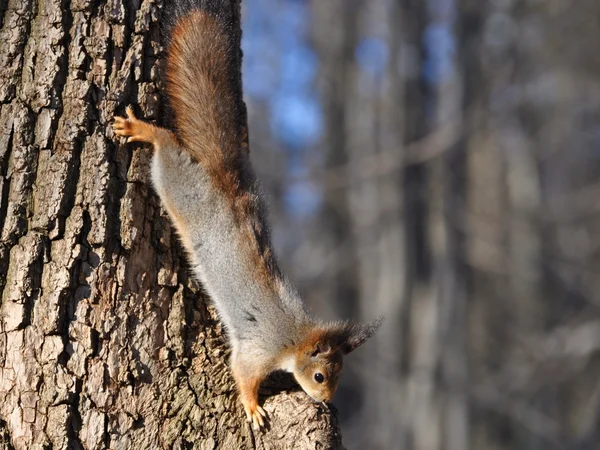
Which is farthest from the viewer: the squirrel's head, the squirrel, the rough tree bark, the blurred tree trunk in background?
the blurred tree trunk in background

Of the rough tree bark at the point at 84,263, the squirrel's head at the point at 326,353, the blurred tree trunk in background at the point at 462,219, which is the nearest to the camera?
the rough tree bark at the point at 84,263

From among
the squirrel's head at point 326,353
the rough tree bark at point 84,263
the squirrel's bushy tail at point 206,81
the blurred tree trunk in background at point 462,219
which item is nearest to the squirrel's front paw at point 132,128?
the rough tree bark at point 84,263

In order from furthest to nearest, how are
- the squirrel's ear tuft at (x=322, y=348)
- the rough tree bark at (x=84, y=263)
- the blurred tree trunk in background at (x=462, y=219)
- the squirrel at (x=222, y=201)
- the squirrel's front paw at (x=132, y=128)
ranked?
1. the blurred tree trunk in background at (x=462, y=219)
2. the squirrel's ear tuft at (x=322, y=348)
3. the squirrel at (x=222, y=201)
4. the squirrel's front paw at (x=132, y=128)
5. the rough tree bark at (x=84, y=263)

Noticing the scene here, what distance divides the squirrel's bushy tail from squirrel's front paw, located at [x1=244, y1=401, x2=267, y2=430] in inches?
A: 32.7

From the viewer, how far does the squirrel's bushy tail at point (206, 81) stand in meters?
2.75

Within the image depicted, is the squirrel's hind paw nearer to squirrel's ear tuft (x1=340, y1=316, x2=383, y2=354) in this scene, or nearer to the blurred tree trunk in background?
squirrel's ear tuft (x1=340, y1=316, x2=383, y2=354)

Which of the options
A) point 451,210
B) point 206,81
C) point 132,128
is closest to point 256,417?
point 132,128

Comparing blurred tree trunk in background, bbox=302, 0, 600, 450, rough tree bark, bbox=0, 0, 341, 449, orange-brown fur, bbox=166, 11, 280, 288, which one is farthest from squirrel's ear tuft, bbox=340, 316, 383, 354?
blurred tree trunk in background, bbox=302, 0, 600, 450

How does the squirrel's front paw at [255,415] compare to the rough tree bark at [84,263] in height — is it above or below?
below

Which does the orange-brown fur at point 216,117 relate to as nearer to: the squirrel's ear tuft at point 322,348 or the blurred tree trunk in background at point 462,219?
the squirrel's ear tuft at point 322,348

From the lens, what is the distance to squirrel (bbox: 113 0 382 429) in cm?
275

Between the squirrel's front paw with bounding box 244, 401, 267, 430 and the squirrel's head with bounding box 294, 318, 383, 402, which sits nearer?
the squirrel's front paw with bounding box 244, 401, 267, 430

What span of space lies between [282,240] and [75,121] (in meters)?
12.4

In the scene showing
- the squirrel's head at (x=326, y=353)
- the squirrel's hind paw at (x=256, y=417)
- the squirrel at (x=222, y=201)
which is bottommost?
the squirrel's hind paw at (x=256, y=417)
